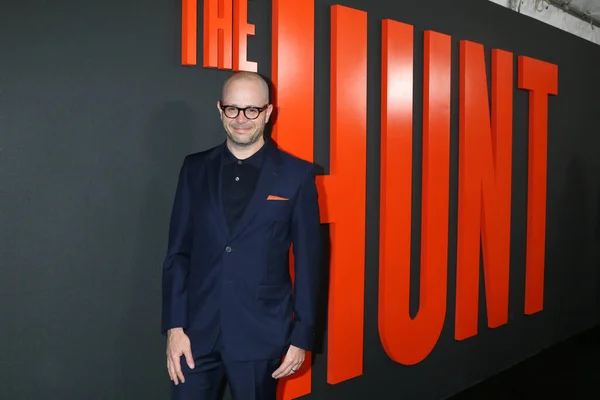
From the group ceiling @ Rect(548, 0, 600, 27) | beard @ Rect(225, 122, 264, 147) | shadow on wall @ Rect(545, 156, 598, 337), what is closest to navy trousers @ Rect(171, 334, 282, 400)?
beard @ Rect(225, 122, 264, 147)

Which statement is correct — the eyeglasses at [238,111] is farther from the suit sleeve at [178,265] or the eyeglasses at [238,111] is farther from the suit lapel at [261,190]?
A: the suit sleeve at [178,265]

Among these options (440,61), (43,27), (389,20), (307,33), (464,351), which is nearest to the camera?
(43,27)

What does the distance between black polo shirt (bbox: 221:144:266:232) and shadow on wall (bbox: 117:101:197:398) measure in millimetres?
337

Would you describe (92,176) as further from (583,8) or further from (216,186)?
(583,8)

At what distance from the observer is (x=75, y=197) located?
183cm

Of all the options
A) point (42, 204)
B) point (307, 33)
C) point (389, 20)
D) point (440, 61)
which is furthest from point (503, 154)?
point (42, 204)

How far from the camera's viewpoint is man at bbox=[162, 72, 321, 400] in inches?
68.0

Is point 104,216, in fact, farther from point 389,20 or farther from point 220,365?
point 389,20

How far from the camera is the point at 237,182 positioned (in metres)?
1.79

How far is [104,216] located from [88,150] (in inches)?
9.2

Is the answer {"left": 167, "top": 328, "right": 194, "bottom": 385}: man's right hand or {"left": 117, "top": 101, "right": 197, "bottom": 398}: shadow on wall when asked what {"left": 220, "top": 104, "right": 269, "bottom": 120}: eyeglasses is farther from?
{"left": 167, "top": 328, "right": 194, "bottom": 385}: man's right hand

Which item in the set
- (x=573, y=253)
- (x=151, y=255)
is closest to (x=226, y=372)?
(x=151, y=255)

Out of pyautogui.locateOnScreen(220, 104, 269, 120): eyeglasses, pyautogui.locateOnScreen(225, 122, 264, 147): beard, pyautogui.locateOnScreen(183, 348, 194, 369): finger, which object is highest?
pyautogui.locateOnScreen(220, 104, 269, 120): eyeglasses

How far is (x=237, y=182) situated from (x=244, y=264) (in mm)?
269
